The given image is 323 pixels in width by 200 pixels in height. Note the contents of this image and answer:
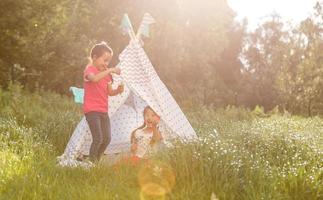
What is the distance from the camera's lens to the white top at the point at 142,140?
862 cm

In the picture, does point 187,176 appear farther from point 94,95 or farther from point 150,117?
point 150,117

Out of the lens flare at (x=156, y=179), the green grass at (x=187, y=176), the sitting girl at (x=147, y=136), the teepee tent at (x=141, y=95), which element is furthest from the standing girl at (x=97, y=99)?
the lens flare at (x=156, y=179)

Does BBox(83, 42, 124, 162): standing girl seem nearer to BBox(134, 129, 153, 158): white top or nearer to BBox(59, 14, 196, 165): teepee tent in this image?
BBox(59, 14, 196, 165): teepee tent

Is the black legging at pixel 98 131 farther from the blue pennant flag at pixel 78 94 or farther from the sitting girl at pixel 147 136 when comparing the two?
the sitting girl at pixel 147 136

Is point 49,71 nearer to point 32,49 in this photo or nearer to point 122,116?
point 32,49

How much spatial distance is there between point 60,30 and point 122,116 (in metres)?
11.9

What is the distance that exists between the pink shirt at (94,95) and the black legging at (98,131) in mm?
87

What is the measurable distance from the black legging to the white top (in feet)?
3.19

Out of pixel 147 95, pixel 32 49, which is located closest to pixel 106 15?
pixel 32 49

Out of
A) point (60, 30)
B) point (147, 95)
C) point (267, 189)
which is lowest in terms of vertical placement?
point (267, 189)

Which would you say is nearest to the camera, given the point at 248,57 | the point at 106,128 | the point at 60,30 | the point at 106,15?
the point at 106,128

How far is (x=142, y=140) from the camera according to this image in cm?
866

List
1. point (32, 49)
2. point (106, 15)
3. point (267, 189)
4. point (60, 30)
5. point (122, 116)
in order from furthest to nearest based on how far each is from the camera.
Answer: point (106, 15)
point (60, 30)
point (32, 49)
point (122, 116)
point (267, 189)

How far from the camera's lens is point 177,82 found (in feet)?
126
